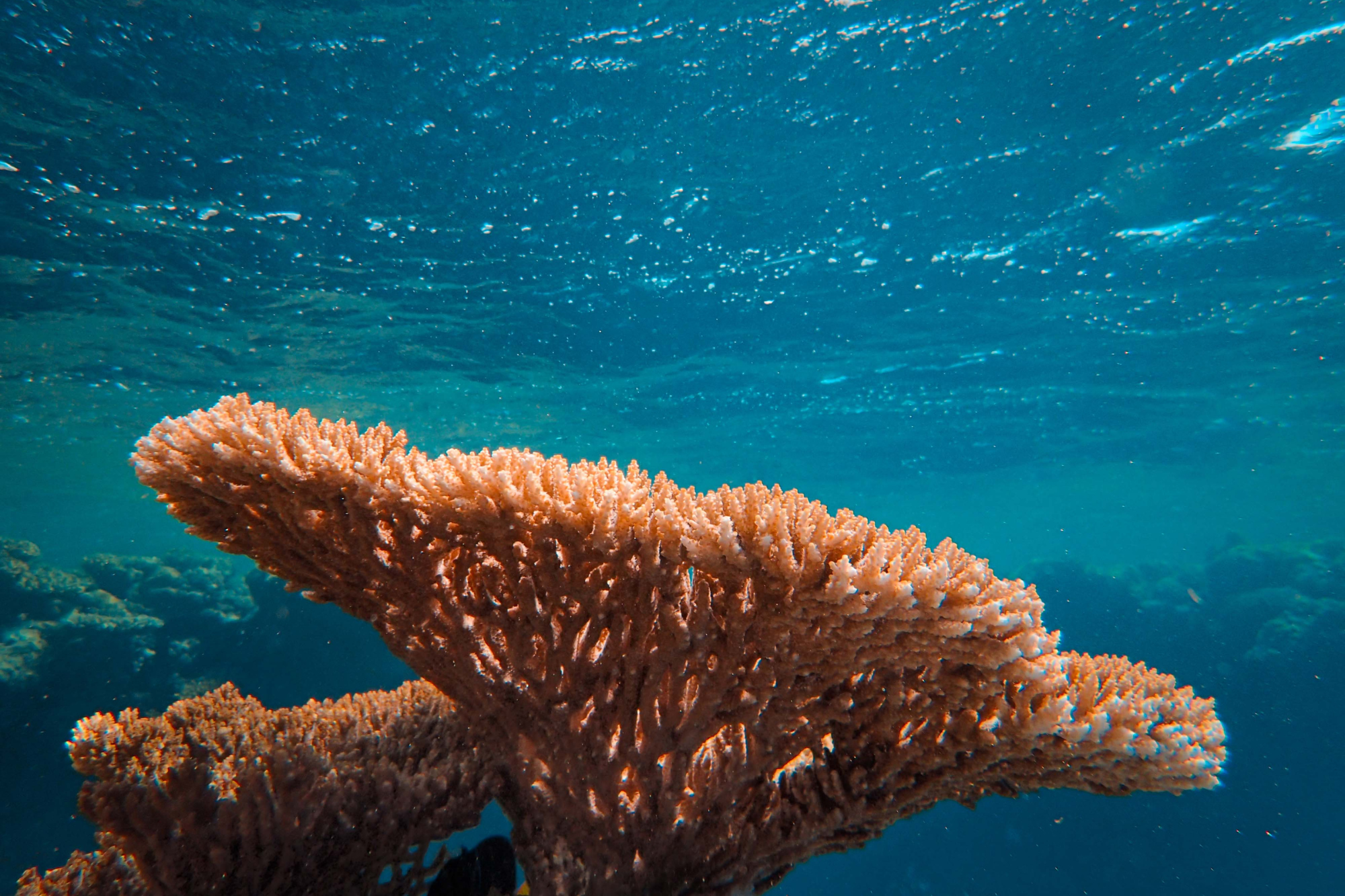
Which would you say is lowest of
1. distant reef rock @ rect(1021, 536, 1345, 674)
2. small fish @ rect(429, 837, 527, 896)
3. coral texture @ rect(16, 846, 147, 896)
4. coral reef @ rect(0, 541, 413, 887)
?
distant reef rock @ rect(1021, 536, 1345, 674)

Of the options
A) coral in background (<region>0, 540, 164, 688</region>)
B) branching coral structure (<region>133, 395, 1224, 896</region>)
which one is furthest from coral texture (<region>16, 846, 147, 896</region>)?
coral in background (<region>0, 540, 164, 688</region>)

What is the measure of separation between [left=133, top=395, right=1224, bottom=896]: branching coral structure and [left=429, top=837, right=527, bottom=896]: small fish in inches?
8.9

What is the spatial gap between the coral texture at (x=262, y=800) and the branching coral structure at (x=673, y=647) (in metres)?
0.68

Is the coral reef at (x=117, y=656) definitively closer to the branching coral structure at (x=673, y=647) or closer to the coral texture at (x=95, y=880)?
the coral texture at (x=95, y=880)

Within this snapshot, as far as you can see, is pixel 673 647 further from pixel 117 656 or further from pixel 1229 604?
pixel 1229 604

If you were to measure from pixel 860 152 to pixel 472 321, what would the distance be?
12.0 meters

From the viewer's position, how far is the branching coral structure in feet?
7.26

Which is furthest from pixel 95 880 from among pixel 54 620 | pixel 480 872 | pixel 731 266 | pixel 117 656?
pixel 54 620

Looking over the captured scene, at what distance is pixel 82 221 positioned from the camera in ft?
42.0

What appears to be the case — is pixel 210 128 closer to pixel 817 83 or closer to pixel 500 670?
pixel 817 83

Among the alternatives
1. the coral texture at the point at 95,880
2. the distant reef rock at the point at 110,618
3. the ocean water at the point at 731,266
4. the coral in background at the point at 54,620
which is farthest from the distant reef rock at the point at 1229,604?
the coral in background at the point at 54,620

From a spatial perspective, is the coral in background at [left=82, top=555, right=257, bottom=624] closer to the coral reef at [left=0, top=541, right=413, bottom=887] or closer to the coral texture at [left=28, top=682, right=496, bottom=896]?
the coral reef at [left=0, top=541, right=413, bottom=887]

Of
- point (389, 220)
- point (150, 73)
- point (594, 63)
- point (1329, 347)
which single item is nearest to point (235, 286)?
point (389, 220)

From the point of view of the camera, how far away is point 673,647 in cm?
251
